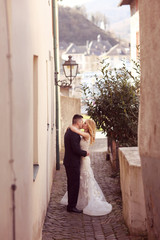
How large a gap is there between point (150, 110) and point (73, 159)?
350 cm

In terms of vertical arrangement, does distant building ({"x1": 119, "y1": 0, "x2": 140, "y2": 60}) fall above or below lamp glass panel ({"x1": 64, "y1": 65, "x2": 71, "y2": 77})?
above

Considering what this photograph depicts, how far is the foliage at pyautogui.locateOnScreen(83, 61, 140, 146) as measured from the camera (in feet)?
34.8

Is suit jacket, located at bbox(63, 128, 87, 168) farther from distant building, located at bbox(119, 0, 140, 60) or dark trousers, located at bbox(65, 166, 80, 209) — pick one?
distant building, located at bbox(119, 0, 140, 60)

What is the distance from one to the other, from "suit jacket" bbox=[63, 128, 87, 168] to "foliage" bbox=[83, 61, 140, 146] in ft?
5.69

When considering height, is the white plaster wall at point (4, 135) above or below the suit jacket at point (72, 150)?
above

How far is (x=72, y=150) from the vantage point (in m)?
9.12

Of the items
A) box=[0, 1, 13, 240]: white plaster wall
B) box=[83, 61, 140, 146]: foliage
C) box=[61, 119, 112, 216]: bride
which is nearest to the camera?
box=[0, 1, 13, 240]: white plaster wall

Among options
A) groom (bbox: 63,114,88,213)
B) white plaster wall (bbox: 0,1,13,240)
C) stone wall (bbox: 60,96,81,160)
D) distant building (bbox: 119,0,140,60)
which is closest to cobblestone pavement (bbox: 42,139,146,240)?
groom (bbox: 63,114,88,213)

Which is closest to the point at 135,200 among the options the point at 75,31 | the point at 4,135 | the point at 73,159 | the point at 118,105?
the point at 73,159

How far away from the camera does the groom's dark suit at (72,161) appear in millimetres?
9039

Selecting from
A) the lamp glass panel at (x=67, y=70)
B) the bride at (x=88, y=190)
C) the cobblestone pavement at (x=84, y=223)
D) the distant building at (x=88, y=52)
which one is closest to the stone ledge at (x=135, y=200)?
the cobblestone pavement at (x=84, y=223)

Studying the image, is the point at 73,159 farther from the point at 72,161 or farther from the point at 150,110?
the point at 150,110

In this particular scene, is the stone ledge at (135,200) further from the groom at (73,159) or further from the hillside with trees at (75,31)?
the hillside with trees at (75,31)

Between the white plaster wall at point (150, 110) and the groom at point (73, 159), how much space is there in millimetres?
2719
